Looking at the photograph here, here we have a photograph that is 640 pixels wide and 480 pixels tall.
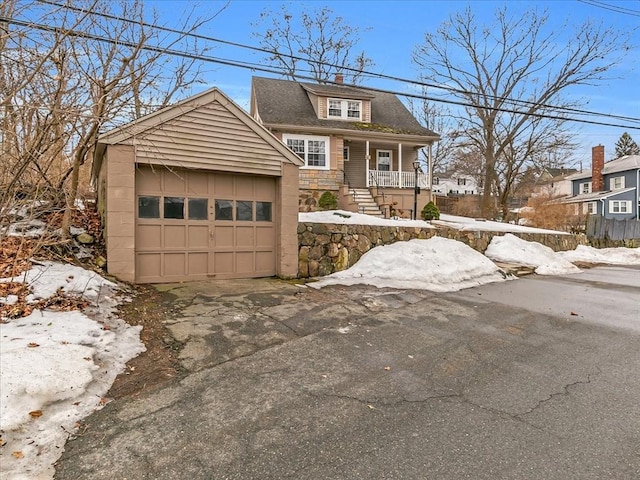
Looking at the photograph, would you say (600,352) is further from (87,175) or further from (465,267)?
(87,175)

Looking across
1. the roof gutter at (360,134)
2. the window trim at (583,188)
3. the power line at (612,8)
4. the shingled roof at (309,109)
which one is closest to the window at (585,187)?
the window trim at (583,188)

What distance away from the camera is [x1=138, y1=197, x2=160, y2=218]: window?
7.11 metres

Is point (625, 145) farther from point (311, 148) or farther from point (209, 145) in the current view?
point (209, 145)

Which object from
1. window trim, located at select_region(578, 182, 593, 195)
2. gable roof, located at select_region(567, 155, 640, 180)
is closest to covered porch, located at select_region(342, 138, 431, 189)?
gable roof, located at select_region(567, 155, 640, 180)

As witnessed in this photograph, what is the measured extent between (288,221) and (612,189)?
3559 centimetres

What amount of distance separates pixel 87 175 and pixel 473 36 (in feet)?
75.1

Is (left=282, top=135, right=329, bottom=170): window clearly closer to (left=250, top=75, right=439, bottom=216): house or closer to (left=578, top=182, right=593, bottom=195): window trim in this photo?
(left=250, top=75, right=439, bottom=216): house

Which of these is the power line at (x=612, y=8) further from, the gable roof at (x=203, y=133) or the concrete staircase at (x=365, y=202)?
the gable roof at (x=203, y=133)

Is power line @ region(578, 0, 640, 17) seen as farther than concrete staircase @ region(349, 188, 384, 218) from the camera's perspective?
No

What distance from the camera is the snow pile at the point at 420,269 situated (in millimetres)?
8273

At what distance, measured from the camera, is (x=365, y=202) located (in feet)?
54.0

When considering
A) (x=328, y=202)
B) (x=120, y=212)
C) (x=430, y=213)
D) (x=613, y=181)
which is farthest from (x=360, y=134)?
(x=613, y=181)

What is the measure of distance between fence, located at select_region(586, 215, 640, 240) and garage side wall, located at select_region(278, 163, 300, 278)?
15.4 meters

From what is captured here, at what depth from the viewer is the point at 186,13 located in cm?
678
